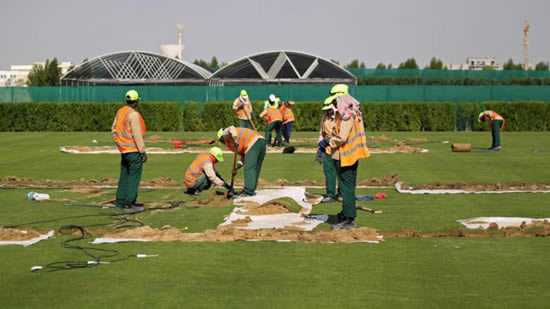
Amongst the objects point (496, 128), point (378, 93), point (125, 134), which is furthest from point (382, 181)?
point (378, 93)

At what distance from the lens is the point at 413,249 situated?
974cm

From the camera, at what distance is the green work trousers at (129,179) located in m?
13.1

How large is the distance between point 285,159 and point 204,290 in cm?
1571

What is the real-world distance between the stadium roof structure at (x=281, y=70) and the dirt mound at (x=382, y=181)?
45.0 metres

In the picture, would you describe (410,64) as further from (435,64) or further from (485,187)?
(485,187)

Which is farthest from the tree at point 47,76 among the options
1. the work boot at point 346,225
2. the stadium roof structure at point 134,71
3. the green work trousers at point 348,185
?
the green work trousers at point 348,185

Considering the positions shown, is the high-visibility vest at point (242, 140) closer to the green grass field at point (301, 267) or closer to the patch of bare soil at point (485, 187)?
the green grass field at point (301, 267)

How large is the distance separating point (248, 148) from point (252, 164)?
318mm

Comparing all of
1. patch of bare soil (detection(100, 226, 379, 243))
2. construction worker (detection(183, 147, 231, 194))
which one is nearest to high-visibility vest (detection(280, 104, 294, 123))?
construction worker (detection(183, 147, 231, 194))

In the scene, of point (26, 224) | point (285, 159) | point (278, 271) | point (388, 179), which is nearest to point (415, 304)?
point (278, 271)

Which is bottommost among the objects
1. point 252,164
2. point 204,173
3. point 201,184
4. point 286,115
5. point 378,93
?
point 201,184

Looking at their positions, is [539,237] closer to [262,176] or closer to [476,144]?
[262,176]

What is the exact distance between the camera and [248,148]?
46.6 ft

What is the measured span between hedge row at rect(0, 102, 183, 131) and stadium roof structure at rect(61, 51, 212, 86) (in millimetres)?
21326
